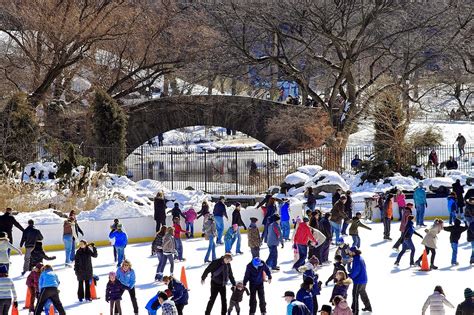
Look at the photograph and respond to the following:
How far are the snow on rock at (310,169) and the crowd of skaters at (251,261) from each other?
5269 millimetres

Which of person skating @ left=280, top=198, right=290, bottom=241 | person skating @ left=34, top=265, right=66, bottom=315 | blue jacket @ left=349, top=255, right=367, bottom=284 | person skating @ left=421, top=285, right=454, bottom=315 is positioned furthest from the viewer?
person skating @ left=280, top=198, right=290, bottom=241

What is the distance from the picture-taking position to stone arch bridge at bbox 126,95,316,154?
43.6m

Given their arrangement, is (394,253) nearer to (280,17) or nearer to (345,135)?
(345,135)

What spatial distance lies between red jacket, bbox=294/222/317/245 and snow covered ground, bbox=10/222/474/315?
27.8 inches

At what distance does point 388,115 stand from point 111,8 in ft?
51.8

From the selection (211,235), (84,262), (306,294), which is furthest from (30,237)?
(306,294)

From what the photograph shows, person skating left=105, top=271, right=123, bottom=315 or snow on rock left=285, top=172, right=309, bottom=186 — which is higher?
snow on rock left=285, top=172, right=309, bottom=186

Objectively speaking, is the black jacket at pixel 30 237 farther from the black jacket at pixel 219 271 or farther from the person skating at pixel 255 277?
the person skating at pixel 255 277

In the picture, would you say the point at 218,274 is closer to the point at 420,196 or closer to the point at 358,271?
the point at 358,271

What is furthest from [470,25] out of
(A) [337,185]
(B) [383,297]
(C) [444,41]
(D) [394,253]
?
(B) [383,297]

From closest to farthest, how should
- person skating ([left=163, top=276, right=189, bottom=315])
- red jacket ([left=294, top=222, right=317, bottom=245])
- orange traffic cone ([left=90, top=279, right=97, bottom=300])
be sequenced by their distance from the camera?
1. person skating ([left=163, top=276, right=189, bottom=315])
2. orange traffic cone ([left=90, top=279, right=97, bottom=300])
3. red jacket ([left=294, top=222, right=317, bottom=245])

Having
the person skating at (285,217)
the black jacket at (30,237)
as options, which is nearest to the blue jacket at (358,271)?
the black jacket at (30,237)

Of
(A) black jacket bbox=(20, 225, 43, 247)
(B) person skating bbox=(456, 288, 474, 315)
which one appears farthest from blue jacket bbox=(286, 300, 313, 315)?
(A) black jacket bbox=(20, 225, 43, 247)

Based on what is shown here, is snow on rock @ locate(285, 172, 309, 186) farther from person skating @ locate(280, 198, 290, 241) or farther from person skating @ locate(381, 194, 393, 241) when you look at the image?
person skating @ locate(280, 198, 290, 241)
